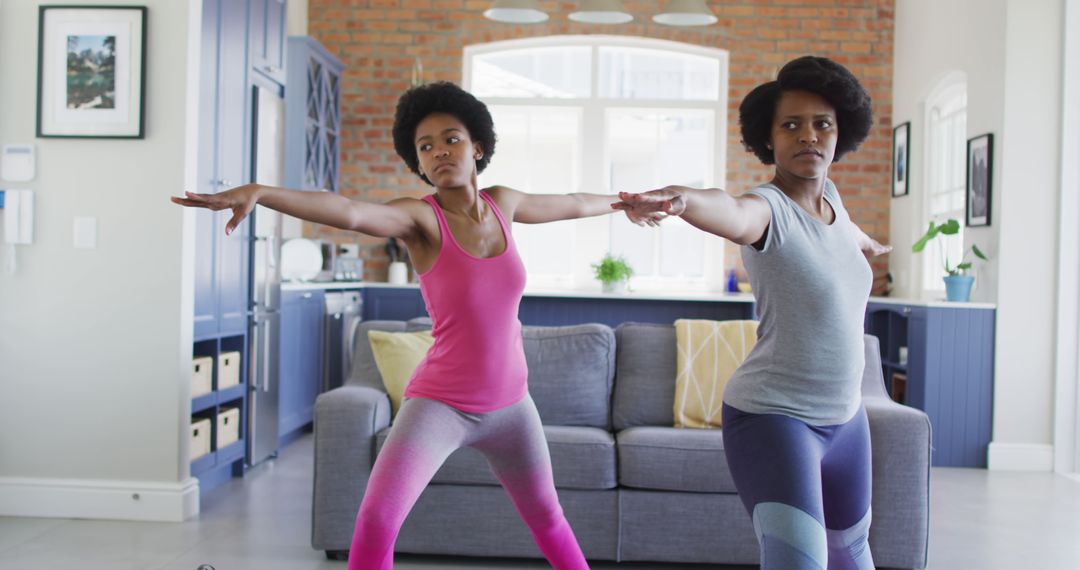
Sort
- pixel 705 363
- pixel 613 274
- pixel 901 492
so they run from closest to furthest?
pixel 901 492, pixel 705 363, pixel 613 274

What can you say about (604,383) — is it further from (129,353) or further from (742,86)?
(742,86)

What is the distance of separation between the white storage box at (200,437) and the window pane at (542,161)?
395 centimetres

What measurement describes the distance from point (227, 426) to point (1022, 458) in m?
4.32

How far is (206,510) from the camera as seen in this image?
163 inches

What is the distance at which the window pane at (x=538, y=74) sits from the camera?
798cm

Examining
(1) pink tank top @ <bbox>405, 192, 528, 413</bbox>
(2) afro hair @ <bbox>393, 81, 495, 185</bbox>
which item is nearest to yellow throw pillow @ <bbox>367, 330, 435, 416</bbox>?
(2) afro hair @ <bbox>393, 81, 495, 185</bbox>

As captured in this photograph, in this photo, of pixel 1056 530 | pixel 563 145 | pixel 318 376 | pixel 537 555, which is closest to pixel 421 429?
pixel 537 555

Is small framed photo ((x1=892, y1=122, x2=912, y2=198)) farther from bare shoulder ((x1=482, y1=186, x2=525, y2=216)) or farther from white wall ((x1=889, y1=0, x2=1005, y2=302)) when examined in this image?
bare shoulder ((x1=482, y1=186, x2=525, y2=216))

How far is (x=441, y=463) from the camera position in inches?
86.0

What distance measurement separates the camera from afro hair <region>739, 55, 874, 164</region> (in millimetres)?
1838

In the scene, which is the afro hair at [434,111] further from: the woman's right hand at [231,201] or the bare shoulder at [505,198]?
the woman's right hand at [231,201]

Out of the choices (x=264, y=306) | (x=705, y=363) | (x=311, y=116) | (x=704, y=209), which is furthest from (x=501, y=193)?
(x=311, y=116)

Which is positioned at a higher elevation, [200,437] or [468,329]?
[468,329]

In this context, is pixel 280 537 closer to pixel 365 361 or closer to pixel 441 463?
pixel 365 361
